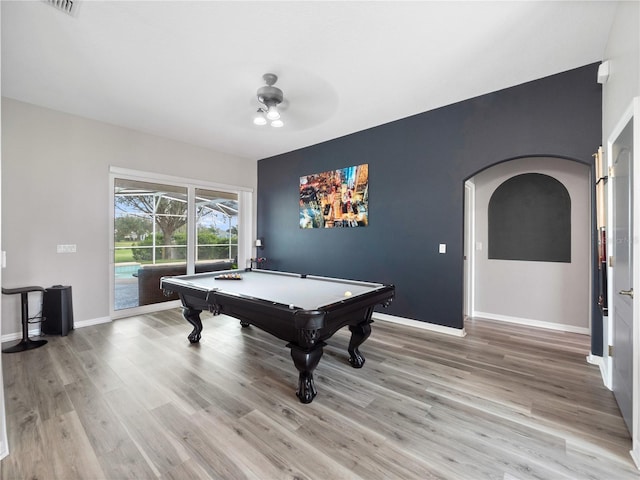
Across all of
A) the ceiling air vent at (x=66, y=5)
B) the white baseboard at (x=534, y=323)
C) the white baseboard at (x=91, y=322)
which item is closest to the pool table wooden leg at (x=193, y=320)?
the white baseboard at (x=91, y=322)

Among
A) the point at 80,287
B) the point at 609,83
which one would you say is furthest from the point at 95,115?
the point at 609,83

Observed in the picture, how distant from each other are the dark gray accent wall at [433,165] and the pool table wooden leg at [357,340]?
4.94ft

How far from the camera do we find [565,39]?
249 centimetres

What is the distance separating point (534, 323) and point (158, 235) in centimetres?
594

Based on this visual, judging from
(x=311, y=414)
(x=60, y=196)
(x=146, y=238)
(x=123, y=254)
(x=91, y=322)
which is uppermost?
(x=60, y=196)

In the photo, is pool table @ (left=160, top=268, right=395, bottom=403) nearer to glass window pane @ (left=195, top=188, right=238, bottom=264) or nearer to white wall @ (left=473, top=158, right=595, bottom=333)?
glass window pane @ (left=195, top=188, right=238, bottom=264)

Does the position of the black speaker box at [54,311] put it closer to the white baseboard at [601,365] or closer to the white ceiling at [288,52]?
the white ceiling at [288,52]

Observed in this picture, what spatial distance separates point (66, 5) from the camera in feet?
6.97

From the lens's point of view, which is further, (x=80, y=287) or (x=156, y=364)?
(x=80, y=287)

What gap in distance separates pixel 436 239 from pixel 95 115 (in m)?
4.94

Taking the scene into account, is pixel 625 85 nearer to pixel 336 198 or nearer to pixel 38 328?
pixel 336 198

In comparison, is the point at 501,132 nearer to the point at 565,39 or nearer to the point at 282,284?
the point at 565,39

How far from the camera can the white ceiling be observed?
86.0 inches

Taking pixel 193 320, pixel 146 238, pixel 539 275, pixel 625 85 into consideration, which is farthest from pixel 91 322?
pixel 539 275
